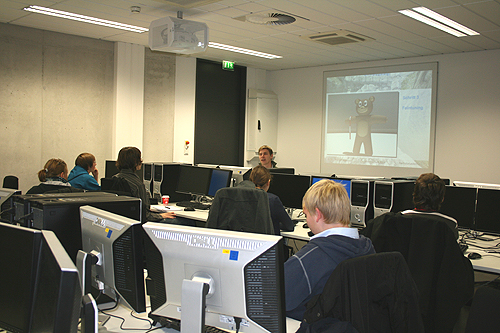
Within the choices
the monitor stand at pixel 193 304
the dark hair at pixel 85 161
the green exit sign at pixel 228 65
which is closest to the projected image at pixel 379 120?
the green exit sign at pixel 228 65

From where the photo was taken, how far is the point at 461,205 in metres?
3.71

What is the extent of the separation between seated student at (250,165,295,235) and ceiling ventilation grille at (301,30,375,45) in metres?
2.77

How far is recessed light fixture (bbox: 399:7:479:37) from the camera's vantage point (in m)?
4.77

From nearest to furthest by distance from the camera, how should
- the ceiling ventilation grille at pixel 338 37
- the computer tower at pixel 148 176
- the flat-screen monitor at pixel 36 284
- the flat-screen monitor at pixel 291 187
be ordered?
the flat-screen monitor at pixel 36 284, the flat-screen monitor at pixel 291 187, the computer tower at pixel 148 176, the ceiling ventilation grille at pixel 338 37

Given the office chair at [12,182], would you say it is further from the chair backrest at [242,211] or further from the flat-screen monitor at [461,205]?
the flat-screen monitor at [461,205]

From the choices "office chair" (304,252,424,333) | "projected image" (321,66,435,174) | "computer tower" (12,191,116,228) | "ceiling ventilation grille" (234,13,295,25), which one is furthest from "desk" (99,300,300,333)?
"projected image" (321,66,435,174)

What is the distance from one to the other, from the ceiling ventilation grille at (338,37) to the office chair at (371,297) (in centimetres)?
474

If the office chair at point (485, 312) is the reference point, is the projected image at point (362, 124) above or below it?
above

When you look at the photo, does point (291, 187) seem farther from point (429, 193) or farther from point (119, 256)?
point (119, 256)

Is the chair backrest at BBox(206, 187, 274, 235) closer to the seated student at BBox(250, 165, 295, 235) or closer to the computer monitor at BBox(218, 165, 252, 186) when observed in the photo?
the seated student at BBox(250, 165, 295, 235)

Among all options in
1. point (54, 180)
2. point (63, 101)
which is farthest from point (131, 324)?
point (63, 101)

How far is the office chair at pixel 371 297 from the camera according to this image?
1.47 meters

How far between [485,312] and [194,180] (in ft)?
13.3

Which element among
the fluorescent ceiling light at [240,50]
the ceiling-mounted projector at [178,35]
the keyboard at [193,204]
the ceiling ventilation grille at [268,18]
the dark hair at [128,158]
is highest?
the fluorescent ceiling light at [240,50]
